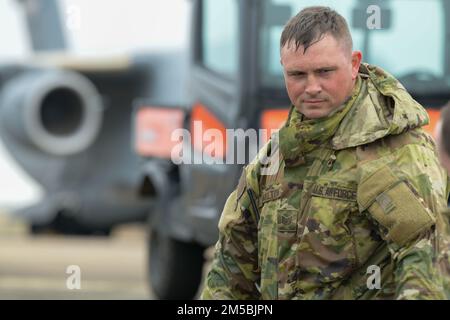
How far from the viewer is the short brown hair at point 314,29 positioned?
3.35m

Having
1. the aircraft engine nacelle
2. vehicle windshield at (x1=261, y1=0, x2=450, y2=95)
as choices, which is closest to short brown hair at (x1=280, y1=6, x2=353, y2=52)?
vehicle windshield at (x1=261, y1=0, x2=450, y2=95)

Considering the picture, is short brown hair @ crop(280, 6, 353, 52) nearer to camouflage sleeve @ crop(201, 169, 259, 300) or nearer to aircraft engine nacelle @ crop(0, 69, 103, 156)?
camouflage sleeve @ crop(201, 169, 259, 300)

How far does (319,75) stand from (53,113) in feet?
52.1

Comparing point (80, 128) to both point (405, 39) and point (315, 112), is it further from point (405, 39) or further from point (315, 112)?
point (315, 112)

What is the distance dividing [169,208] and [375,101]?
22.3 ft

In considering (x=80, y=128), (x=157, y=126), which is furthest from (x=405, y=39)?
(x=80, y=128)

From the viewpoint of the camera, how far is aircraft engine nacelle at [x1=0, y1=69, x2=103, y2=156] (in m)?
18.5

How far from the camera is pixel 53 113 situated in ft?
62.5

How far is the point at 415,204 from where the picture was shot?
3.26 m

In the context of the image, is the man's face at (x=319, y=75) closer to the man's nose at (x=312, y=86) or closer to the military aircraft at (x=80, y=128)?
the man's nose at (x=312, y=86)
